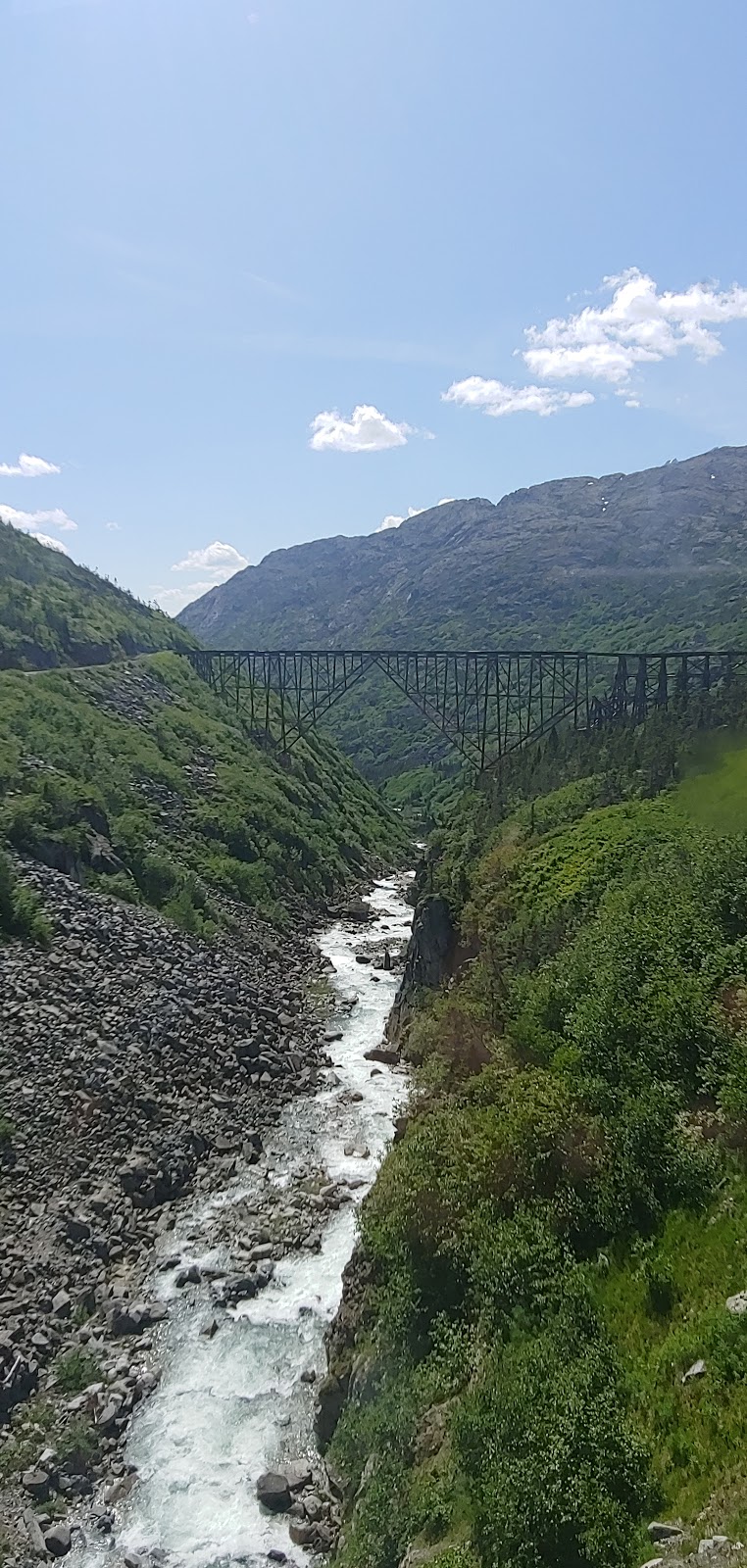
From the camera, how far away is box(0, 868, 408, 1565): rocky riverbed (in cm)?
1459

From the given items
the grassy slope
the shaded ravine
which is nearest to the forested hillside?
the shaded ravine

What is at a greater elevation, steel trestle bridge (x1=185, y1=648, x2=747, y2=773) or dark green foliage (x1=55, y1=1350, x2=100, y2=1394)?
steel trestle bridge (x1=185, y1=648, x2=747, y2=773)

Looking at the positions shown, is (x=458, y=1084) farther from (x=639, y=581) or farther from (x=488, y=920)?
(x=639, y=581)

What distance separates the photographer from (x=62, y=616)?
59469 millimetres

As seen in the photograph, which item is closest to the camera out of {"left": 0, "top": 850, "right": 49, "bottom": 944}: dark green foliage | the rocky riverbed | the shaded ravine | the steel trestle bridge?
the shaded ravine

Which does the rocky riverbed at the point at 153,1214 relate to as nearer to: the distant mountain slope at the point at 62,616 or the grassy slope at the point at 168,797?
the grassy slope at the point at 168,797

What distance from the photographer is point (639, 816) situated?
32.1 metres

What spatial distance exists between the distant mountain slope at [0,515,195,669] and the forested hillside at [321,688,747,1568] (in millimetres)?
39272

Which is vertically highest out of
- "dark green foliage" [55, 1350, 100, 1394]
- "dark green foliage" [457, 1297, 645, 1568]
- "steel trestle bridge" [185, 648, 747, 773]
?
"steel trestle bridge" [185, 648, 747, 773]

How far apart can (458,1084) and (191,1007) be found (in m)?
13.7

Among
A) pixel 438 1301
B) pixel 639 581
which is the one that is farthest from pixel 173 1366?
pixel 639 581

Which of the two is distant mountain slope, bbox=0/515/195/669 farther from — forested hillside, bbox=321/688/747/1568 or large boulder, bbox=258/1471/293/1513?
large boulder, bbox=258/1471/293/1513

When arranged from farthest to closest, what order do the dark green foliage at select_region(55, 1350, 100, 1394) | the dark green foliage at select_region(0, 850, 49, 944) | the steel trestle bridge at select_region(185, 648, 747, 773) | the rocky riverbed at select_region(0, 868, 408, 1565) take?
the steel trestle bridge at select_region(185, 648, 747, 773)
the dark green foliage at select_region(0, 850, 49, 944)
the dark green foliage at select_region(55, 1350, 100, 1394)
the rocky riverbed at select_region(0, 868, 408, 1565)

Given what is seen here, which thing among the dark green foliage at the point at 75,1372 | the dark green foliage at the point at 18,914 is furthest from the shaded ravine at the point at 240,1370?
the dark green foliage at the point at 18,914
